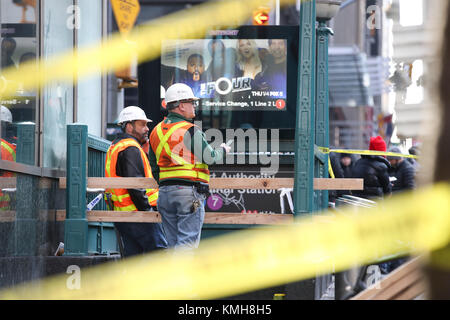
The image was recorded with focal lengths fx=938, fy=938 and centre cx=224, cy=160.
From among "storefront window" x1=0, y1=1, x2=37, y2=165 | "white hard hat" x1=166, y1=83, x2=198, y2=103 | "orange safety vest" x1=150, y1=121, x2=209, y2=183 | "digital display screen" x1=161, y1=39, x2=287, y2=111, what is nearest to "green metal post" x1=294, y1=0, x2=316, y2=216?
"orange safety vest" x1=150, y1=121, x2=209, y2=183

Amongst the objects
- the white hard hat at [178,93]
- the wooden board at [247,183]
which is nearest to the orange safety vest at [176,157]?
the white hard hat at [178,93]

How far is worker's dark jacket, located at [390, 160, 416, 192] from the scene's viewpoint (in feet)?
51.6

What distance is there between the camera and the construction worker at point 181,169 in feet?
27.7

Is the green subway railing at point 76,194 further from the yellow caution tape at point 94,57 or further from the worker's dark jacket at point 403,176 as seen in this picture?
the worker's dark jacket at point 403,176

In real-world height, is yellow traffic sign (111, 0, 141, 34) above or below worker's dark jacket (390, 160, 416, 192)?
above

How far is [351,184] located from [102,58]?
6596 mm

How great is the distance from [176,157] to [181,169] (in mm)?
123

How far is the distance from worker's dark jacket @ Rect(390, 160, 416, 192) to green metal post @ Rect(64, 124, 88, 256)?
753cm

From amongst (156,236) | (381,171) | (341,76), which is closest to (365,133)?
(341,76)

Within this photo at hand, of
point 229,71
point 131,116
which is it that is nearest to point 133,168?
point 131,116

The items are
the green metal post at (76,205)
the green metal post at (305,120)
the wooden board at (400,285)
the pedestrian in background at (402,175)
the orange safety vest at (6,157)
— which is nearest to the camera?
→ the wooden board at (400,285)

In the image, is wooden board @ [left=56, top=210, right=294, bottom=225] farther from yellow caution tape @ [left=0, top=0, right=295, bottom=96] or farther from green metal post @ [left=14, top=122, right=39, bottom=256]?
yellow caution tape @ [left=0, top=0, right=295, bottom=96]

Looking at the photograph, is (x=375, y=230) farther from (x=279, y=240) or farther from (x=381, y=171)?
(x=381, y=171)

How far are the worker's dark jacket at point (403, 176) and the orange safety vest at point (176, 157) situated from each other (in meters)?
7.77
